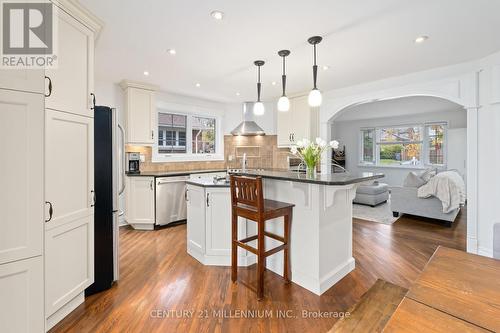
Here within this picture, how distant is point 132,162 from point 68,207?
2544mm

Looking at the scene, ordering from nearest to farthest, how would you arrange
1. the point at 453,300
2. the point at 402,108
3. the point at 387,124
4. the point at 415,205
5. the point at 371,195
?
the point at 453,300, the point at 415,205, the point at 371,195, the point at 402,108, the point at 387,124

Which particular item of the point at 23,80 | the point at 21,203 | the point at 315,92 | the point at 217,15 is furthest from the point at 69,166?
the point at 315,92

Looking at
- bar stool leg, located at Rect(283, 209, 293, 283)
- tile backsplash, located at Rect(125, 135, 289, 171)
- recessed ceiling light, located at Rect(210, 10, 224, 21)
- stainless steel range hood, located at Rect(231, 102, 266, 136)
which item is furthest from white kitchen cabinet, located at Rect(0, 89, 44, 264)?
stainless steel range hood, located at Rect(231, 102, 266, 136)

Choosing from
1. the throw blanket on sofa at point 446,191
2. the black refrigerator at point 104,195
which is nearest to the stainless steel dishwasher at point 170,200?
the black refrigerator at point 104,195

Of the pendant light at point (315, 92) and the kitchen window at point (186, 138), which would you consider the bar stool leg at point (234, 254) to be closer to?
the pendant light at point (315, 92)

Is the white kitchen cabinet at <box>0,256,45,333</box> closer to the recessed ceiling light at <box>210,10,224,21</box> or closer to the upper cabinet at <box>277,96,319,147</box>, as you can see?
the recessed ceiling light at <box>210,10,224,21</box>

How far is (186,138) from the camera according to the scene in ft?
16.8

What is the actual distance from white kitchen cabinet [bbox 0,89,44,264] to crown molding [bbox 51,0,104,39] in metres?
0.83

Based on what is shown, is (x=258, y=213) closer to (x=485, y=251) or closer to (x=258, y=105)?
(x=258, y=105)

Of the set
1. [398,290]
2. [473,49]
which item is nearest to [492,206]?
[473,49]

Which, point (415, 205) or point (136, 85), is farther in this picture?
point (415, 205)

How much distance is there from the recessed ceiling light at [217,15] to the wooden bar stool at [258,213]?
1449 mm

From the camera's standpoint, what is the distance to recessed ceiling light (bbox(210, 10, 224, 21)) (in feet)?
6.63

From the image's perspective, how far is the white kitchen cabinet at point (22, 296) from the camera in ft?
4.44
